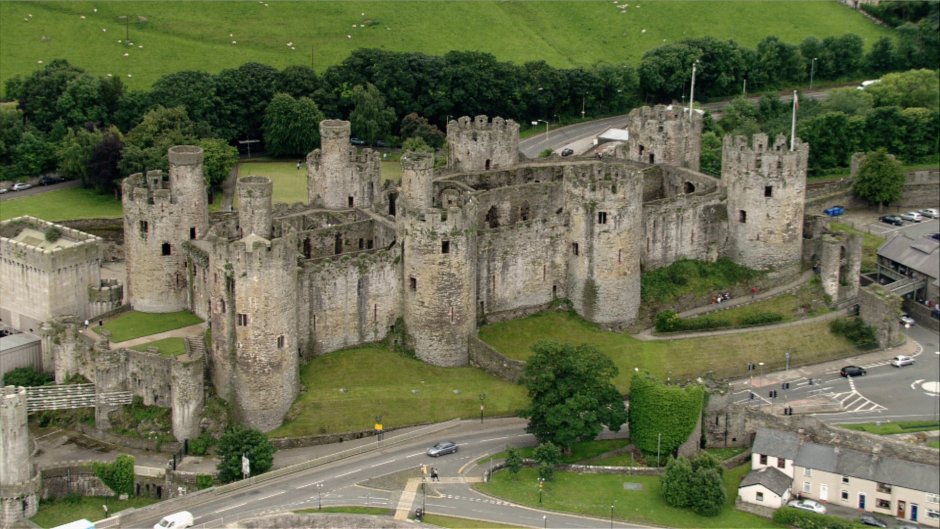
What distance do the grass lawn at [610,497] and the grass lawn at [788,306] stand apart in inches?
890

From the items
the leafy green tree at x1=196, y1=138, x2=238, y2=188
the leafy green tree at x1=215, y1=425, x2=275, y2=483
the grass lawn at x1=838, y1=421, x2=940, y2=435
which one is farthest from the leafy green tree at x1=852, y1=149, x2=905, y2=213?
the leafy green tree at x1=215, y1=425, x2=275, y2=483

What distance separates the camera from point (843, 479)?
116312mm

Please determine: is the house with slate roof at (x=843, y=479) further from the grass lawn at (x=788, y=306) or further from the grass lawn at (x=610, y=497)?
the grass lawn at (x=788, y=306)

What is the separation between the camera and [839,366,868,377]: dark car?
136 metres

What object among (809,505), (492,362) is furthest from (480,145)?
(809,505)

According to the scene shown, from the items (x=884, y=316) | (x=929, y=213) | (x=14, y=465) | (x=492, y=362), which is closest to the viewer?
(x=14, y=465)

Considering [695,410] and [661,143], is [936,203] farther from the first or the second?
[695,410]

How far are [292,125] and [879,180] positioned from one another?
201 feet

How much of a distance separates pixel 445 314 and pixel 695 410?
20714 millimetres

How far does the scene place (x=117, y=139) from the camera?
17600cm

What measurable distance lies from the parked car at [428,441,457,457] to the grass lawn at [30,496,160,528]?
768 inches

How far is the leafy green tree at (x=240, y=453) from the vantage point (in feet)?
391

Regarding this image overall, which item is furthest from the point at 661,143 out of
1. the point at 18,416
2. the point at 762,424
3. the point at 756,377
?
the point at 18,416

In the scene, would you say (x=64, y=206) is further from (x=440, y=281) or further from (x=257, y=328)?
(x=440, y=281)
